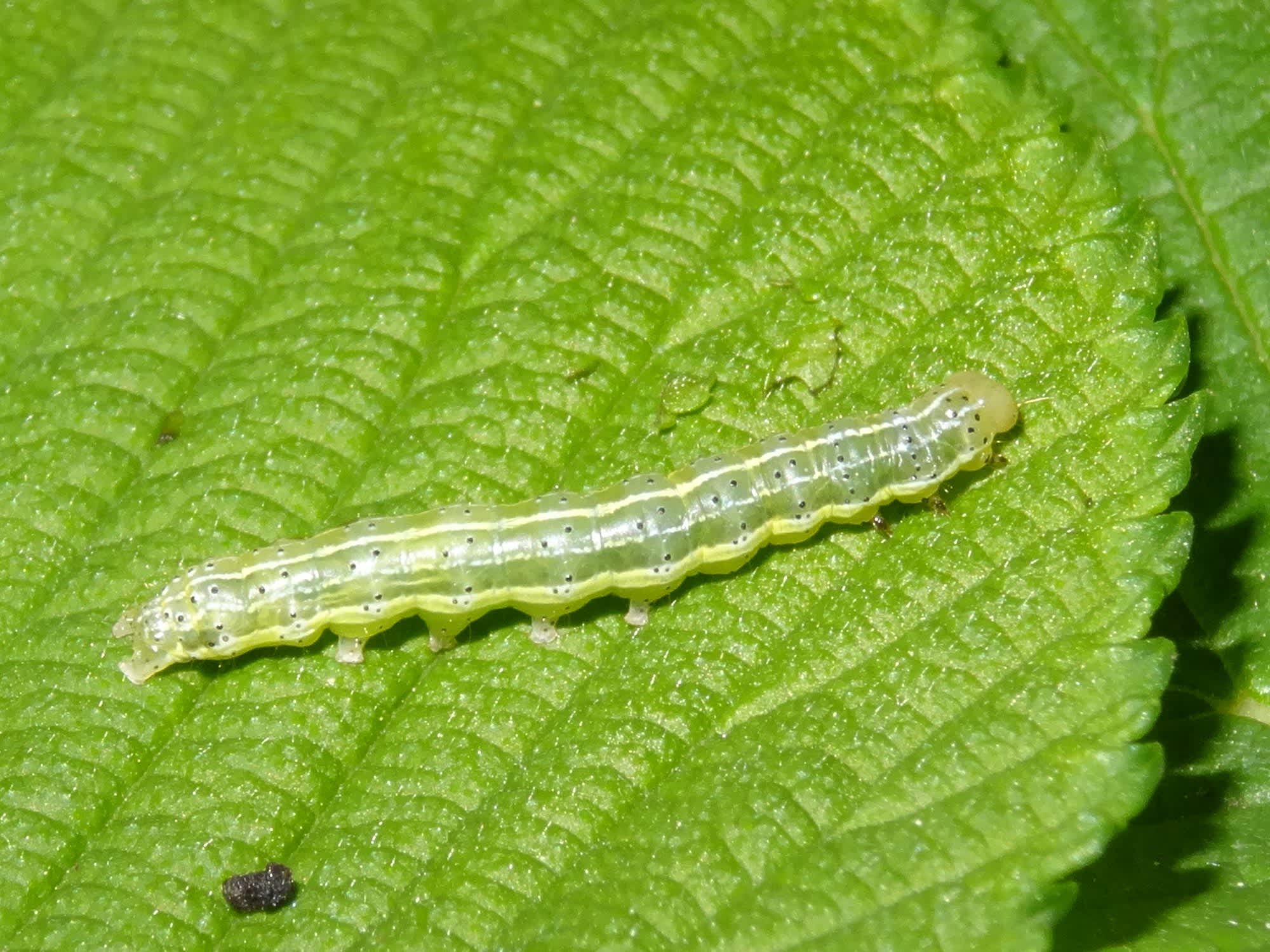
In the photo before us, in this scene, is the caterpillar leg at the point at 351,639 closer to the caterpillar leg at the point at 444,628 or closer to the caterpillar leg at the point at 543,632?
the caterpillar leg at the point at 444,628

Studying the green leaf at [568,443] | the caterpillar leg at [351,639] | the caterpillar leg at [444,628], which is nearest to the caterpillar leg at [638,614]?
the green leaf at [568,443]

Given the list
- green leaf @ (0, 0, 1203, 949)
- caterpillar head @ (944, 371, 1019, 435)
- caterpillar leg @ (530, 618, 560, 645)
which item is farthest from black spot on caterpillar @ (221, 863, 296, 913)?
caterpillar head @ (944, 371, 1019, 435)

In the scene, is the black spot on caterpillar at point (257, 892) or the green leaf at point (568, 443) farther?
the black spot on caterpillar at point (257, 892)

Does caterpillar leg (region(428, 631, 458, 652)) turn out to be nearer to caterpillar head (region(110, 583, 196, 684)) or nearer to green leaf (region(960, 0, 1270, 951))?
caterpillar head (region(110, 583, 196, 684))

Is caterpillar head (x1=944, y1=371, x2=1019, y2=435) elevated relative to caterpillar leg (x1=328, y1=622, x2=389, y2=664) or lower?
elevated

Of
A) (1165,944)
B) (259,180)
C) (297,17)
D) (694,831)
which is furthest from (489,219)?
(1165,944)

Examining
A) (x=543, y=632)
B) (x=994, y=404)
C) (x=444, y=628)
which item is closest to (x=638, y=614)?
(x=543, y=632)
